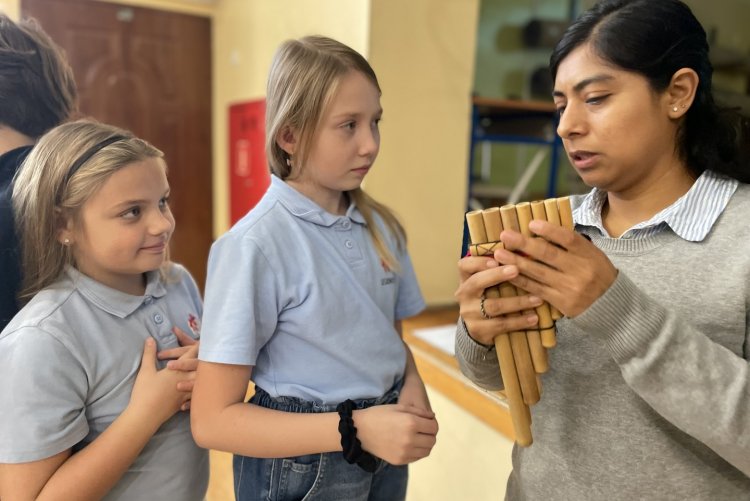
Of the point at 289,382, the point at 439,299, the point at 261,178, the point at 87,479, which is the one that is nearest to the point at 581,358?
the point at 289,382

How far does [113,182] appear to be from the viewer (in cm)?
93

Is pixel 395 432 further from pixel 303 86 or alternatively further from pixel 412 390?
pixel 303 86

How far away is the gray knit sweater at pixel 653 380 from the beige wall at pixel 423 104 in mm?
1123

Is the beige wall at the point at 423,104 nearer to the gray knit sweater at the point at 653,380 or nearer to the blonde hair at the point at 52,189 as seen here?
the gray knit sweater at the point at 653,380

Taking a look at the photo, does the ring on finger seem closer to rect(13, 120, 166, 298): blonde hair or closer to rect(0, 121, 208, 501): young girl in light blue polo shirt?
rect(0, 121, 208, 501): young girl in light blue polo shirt

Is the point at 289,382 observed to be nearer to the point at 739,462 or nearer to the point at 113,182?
the point at 113,182

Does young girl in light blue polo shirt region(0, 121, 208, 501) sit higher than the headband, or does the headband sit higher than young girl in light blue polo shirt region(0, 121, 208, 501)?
the headband

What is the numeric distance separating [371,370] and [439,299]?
57 cm

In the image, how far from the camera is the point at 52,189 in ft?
3.00

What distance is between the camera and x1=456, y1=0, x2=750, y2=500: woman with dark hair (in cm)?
70

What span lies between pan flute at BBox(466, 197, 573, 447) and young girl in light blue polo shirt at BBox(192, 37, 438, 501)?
16 cm

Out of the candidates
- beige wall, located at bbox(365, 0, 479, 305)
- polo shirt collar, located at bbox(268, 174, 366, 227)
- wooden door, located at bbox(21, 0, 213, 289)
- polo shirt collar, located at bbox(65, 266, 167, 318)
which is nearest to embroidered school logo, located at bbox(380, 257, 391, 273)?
polo shirt collar, located at bbox(268, 174, 366, 227)

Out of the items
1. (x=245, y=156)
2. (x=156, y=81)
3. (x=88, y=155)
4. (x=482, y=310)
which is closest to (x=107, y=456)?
(x=88, y=155)

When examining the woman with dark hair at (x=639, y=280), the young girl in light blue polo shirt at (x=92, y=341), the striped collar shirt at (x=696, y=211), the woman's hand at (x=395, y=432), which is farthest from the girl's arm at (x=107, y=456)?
the striped collar shirt at (x=696, y=211)
